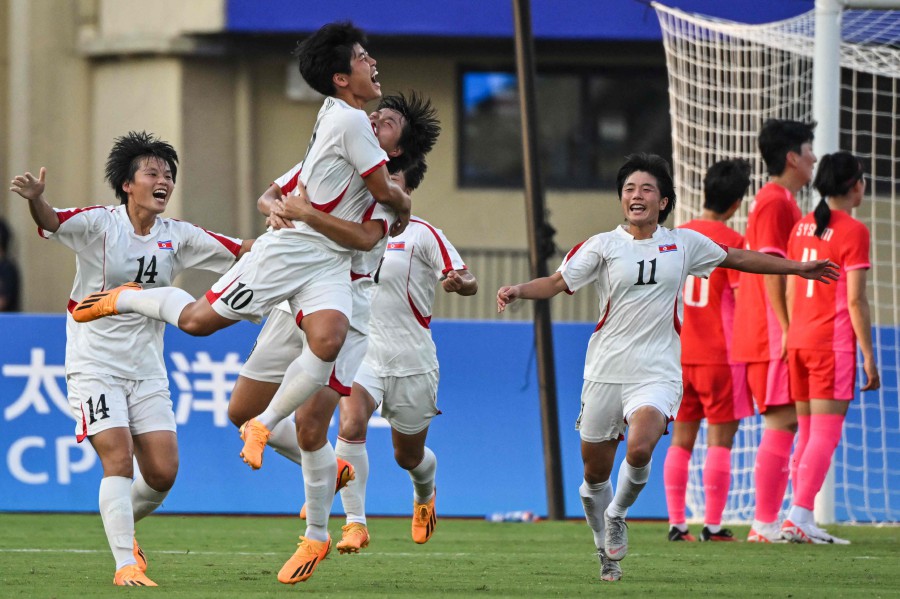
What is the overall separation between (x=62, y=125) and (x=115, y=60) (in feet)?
3.37

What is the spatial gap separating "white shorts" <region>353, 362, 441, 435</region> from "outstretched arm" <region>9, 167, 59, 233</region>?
2139 millimetres

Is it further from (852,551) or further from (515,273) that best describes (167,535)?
(515,273)

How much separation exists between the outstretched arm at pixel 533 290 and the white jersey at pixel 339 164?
0.76 meters

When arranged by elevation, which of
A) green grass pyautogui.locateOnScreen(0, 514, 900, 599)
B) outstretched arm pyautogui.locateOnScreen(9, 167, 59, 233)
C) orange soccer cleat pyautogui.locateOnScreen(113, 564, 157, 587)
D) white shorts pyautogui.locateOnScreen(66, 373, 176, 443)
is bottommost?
green grass pyautogui.locateOnScreen(0, 514, 900, 599)

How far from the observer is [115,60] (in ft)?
59.6

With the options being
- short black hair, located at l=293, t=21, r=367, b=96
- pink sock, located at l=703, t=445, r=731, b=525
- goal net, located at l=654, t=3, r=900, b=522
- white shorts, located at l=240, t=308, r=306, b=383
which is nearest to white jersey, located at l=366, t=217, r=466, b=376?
white shorts, located at l=240, t=308, r=306, b=383

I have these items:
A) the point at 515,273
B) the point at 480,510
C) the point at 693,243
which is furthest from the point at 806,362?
the point at 515,273

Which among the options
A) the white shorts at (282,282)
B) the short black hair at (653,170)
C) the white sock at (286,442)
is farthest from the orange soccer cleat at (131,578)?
the short black hair at (653,170)

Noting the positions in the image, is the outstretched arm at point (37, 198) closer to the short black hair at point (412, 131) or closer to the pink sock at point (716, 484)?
the short black hair at point (412, 131)

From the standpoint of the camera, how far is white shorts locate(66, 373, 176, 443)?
712cm

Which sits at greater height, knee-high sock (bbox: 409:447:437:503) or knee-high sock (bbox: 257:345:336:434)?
knee-high sock (bbox: 257:345:336:434)

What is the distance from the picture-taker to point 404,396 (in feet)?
28.3

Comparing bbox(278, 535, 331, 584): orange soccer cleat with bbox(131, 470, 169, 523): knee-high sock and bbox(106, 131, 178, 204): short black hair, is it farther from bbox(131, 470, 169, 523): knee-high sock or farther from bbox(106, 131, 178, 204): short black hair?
bbox(106, 131, 178, 204): short black hair

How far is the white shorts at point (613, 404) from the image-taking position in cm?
736
